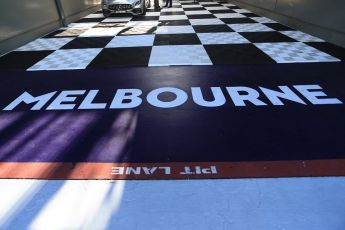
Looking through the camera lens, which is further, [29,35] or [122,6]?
[122,6]

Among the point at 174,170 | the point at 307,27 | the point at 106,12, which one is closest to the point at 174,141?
the point at 174,170

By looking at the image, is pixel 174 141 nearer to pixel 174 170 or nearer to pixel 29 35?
pixel 174 170

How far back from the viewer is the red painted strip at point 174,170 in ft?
5.65

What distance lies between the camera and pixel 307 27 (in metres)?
5.23

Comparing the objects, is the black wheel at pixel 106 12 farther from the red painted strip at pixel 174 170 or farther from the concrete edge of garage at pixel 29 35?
the red painted strip at pixel 174 170

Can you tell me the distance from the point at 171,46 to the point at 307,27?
114 inches

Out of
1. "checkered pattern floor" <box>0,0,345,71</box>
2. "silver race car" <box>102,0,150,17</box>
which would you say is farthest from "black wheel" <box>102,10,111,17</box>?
"checkered pattern floor" <box>0,0,345,71</box>

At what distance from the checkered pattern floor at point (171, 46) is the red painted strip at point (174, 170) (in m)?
2.23

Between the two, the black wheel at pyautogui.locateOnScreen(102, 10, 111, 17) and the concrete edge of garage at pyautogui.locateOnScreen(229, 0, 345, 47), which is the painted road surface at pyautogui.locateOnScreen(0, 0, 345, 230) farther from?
the black wheel at pyautogui.locateOnScreen(102, 10, 111, 17)

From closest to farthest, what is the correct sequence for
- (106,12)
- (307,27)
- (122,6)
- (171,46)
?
(171,46) < (307,27) < (122,6) < (106,12)

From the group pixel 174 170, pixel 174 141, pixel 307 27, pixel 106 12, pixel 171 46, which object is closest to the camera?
pixel 174 170

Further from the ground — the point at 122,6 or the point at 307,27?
the point at 122,6

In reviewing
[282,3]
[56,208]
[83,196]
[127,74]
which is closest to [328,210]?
[83,196]

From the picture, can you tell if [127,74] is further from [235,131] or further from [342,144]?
[342,144]
